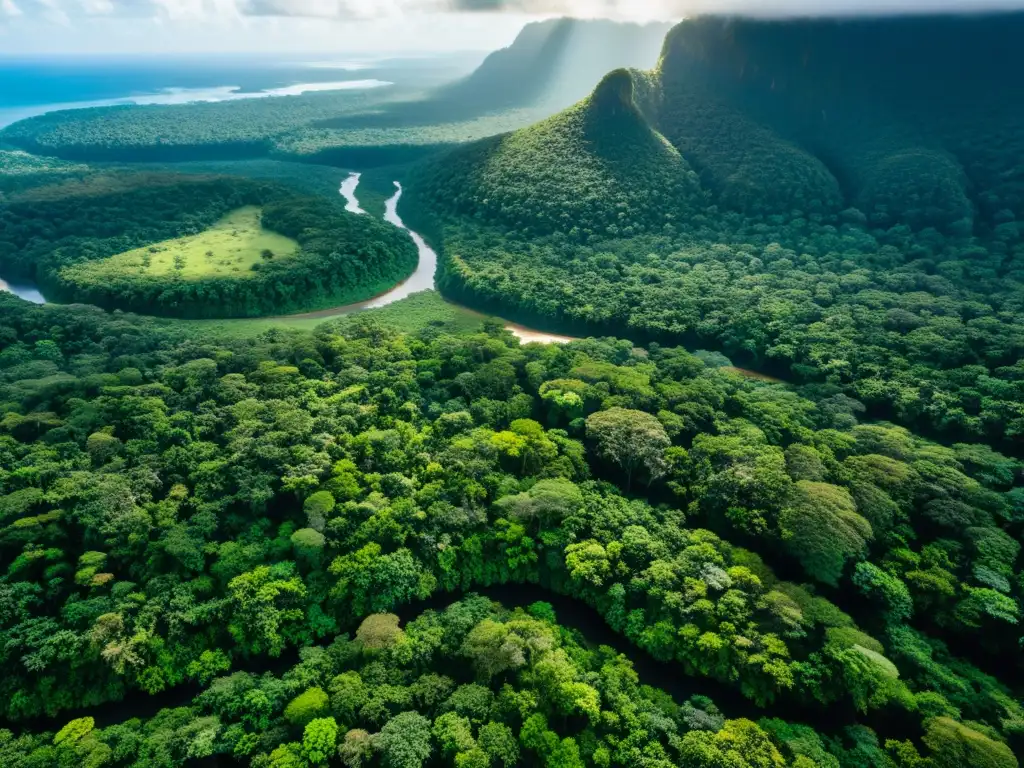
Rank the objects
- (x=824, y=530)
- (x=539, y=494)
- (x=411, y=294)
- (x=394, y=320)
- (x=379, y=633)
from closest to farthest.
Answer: (x=379, y=633)
(x=824, y=530)
(x=539, y=494)
(x=394, y=320)
(x=411, y=294)

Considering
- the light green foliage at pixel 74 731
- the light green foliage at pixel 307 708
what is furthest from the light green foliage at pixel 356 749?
the light green foliage at pixel 74 731

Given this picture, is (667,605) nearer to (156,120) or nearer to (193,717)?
(193,717)

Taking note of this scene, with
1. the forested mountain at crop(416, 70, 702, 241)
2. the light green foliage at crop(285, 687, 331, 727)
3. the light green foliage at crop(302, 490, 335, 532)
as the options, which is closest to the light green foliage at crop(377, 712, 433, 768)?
the light green foliage at crop(285, 687, 331, 727)

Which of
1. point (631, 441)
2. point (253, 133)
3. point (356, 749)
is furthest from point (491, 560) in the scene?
point (253, 133)

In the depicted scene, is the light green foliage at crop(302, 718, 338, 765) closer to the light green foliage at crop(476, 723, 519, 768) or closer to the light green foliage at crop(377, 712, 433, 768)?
the light green foliage at crop(377, 712, 433, 768)

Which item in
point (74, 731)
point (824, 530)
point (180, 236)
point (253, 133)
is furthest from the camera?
point (253, 133)

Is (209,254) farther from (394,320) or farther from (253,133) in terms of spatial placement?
(253,133)
